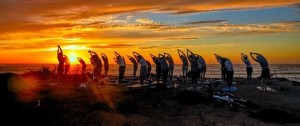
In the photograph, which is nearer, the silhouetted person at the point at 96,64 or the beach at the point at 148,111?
the beach at the point at 148,111

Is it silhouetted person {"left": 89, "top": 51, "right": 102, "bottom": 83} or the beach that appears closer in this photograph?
the beach

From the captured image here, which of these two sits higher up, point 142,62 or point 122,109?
point 142,62

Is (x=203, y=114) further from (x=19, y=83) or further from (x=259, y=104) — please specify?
(x=19, y=83)

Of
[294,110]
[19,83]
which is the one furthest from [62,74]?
[294,110]

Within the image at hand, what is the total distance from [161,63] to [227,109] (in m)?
11.7

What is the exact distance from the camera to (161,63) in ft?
105

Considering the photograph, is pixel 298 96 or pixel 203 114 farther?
pixel 298 96

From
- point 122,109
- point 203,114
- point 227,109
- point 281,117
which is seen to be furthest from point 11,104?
point 281,117

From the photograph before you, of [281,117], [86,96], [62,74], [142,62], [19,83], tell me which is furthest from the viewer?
[62,74]

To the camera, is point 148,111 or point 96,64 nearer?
point 148,111

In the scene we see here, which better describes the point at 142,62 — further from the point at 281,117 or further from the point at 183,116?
the point at 281,117

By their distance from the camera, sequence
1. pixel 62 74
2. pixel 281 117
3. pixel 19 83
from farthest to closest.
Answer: pixel 62 74 < pixel 19 83 < pixel 281 117

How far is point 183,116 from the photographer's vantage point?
19.5 metres

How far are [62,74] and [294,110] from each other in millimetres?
27150
